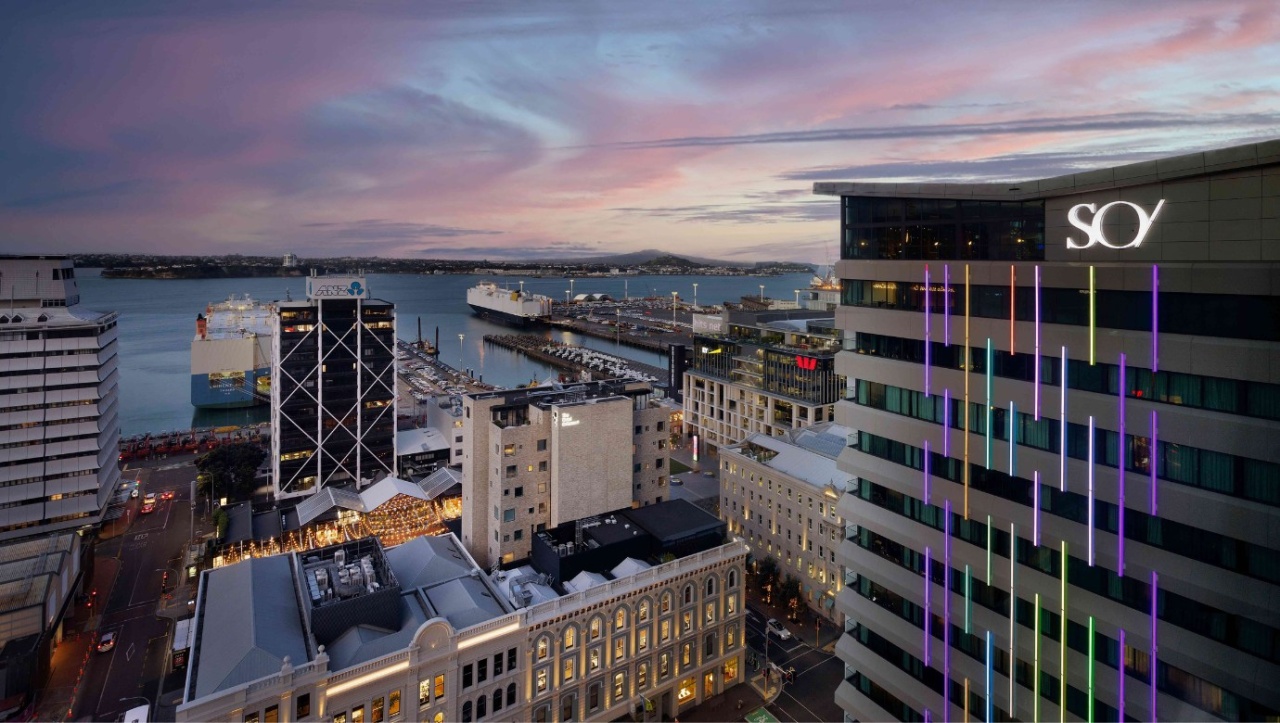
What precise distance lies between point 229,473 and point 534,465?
141ft

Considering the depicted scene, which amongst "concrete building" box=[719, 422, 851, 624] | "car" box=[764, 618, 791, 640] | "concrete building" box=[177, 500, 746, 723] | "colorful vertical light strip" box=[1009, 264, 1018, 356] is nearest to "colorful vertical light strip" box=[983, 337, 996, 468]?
"colorful vertical light strip" box=[1009, 264, 1018, 356]

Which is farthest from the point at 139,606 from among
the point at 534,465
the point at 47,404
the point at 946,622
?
the point at 946,622

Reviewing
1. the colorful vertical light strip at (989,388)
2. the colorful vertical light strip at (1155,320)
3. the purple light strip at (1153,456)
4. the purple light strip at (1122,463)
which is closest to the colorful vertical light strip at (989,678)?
the purple light strip at (1122,463)

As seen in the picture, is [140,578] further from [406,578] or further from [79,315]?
[406,578]

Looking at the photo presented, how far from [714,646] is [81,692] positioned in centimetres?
3593

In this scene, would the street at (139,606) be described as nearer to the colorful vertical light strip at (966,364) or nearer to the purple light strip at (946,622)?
the purple light strip at (946,622)

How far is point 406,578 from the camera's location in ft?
120

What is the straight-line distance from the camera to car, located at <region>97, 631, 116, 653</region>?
135 ft

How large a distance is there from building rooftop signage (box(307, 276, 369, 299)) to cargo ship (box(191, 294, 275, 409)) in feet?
166

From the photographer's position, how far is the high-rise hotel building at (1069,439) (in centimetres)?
1416

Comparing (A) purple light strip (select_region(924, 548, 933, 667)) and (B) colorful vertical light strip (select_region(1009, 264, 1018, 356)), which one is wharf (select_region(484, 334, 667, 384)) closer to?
(A) purple light strip (select_region(924, 548, 933, 667))

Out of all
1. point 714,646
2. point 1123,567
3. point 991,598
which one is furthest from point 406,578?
point 1123,567

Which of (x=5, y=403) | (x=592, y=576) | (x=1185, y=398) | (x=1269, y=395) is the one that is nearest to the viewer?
(x=1269, y=395)

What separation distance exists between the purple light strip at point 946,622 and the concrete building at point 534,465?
91.5ft
